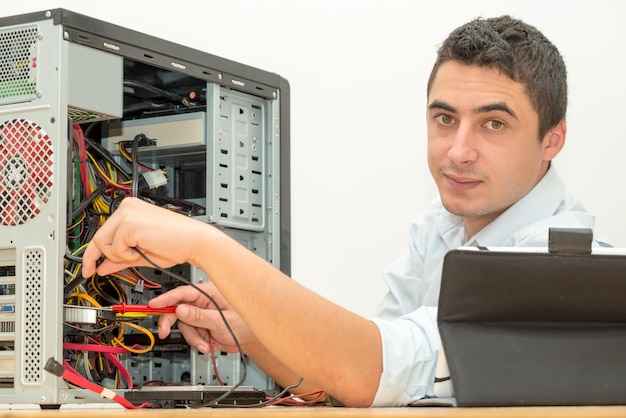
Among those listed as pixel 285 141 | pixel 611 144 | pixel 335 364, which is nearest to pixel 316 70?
pixel 285 141

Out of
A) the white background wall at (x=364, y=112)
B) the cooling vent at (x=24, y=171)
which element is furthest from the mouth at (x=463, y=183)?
the cooling vent at (x=24, y=171)

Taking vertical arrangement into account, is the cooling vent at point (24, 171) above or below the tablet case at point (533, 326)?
above

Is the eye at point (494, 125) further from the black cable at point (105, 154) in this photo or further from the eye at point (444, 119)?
the black cable at point (105, 154)

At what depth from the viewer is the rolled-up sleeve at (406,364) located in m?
1.12

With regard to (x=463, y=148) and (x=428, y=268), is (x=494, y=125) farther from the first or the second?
(x=428, y=268)

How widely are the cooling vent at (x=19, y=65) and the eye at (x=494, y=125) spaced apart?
69 centimetres

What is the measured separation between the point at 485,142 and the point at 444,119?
101 millimetres

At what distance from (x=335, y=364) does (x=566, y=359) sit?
27cm

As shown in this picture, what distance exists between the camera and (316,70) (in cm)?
208

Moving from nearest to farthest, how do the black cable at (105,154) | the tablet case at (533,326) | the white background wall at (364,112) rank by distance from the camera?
the tablet case at (533,326) → the black cable at (105,154) → the white background wall at (364,112)

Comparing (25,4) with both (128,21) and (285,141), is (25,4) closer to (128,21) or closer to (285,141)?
(128,21)

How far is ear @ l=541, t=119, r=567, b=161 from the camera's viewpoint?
154cm

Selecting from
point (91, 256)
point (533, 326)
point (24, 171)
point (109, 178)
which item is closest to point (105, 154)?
point (109, 178)

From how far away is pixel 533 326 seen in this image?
3.41 feet
